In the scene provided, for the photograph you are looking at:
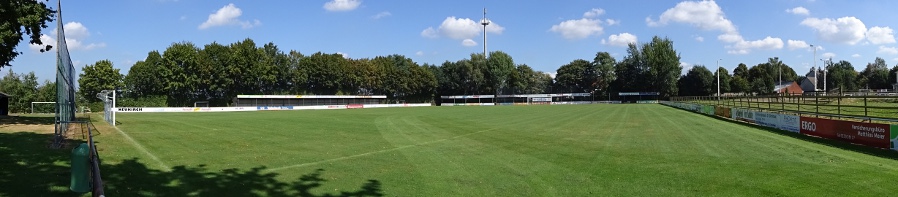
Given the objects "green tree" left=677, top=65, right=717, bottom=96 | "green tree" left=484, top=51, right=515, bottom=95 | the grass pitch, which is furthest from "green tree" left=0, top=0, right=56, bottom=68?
"green tree" left=677, top=65, right=717, bottom=96

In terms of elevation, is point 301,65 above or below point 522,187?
above

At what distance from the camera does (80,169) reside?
20.6 feet

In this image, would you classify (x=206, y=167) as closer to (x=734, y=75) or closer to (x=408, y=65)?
(x=408, y=65)

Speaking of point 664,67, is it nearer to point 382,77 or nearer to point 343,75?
point 382,77

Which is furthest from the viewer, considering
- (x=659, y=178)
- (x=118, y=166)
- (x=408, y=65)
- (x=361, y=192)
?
(x=408, y=65)

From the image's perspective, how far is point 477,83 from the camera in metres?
129

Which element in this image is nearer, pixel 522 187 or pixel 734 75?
pixel 522 187

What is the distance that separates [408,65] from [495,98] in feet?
82.0

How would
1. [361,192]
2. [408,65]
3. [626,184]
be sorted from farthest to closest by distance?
1. [408,65]
2. [626,184]
3. [361,192]

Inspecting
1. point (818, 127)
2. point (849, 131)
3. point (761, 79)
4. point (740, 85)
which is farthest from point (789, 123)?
point (761, 79)

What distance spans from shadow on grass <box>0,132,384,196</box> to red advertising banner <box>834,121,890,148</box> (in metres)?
15.3

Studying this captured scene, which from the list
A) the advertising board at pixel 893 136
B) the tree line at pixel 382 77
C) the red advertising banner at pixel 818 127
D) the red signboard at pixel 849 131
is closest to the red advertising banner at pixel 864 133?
the red signboard at pixel 849 131

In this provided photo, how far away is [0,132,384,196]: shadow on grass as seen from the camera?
25.5 feet

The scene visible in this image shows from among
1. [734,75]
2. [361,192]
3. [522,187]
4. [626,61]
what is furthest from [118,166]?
[734,75]
